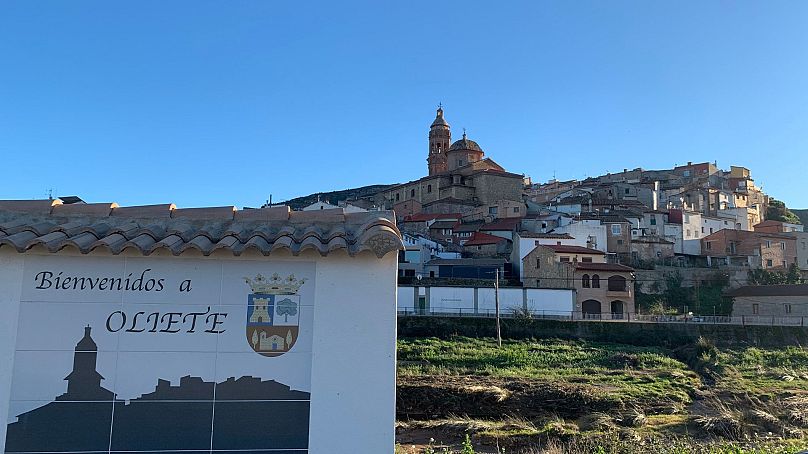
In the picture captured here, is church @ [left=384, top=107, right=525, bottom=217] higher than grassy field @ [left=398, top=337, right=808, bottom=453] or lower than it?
higher

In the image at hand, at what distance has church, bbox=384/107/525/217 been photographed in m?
63.0

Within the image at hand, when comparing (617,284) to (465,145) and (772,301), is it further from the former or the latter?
(465,145)

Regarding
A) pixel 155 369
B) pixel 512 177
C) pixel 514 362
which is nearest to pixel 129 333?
pixel 155 369

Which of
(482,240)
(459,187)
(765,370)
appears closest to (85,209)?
(765,370)

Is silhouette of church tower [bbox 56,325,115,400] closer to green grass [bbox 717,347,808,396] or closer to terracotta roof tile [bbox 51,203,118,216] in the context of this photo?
terracotta roof tile [bbox 51,203,118,216]

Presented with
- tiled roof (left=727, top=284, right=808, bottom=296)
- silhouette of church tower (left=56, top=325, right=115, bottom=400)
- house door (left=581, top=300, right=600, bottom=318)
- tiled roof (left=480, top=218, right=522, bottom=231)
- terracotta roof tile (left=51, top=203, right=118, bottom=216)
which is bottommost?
silhouette of church tower (left=56, top=325, right=115, bottom=400)

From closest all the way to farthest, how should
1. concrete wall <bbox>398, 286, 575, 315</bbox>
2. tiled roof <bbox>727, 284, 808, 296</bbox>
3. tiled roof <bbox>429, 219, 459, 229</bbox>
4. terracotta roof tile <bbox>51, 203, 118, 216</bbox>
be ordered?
terracotta roof tile <bbox>51, 203, 118, 216</bbox>
concrete wall <bbox>398, 286, 575, 315</bbox>
tiled roof <bbox>727, 284, 808, 296</bbox>
tiled roof <bbox>429, 219, 459, 229</bbox>

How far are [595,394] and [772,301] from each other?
24.8 meters

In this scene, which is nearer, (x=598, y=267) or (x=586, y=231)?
(x=598, y=267)

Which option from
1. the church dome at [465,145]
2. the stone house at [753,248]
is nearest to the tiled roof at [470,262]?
the stone house at [753,248]

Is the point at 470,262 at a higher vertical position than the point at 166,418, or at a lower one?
higher

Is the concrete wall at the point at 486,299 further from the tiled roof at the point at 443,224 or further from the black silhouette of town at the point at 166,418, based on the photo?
the black silhouette of town at the point at 166,418

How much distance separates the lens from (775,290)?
39.2 m

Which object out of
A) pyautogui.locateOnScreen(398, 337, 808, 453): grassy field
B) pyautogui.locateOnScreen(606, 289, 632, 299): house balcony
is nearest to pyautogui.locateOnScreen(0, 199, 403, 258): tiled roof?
pyautogui.locateOnScreen(398, 337, 808, 453): grassy field
